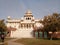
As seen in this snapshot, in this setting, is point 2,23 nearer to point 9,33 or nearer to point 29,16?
point 9,33

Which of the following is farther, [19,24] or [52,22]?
[19,24]

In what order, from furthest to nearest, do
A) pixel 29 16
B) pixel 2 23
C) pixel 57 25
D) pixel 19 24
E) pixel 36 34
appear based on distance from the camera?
pixel 29 16 → pixel 19 24 → pixel 36 34 → pixel 2 23 → pixel 57 25

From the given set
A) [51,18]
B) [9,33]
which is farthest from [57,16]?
[9,33]

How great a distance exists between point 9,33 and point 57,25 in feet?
123

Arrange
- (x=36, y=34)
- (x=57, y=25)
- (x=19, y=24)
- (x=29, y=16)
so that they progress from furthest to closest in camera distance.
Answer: (x=29, y=16) → (x=19, y=24) → (x=36, y=34) → (x=57, y=25)

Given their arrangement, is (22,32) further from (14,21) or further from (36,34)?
(14,21)

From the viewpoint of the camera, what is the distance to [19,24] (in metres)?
144

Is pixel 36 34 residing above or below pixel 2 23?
below

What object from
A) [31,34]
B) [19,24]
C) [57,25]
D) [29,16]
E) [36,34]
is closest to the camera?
[57,25]

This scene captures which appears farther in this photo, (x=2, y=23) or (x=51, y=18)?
(x=2, y=23)

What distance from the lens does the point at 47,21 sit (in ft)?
217

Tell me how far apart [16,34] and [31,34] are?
6.92m

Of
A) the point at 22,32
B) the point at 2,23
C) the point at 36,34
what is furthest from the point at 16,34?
the point at 2,23

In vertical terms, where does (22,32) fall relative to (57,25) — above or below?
below
